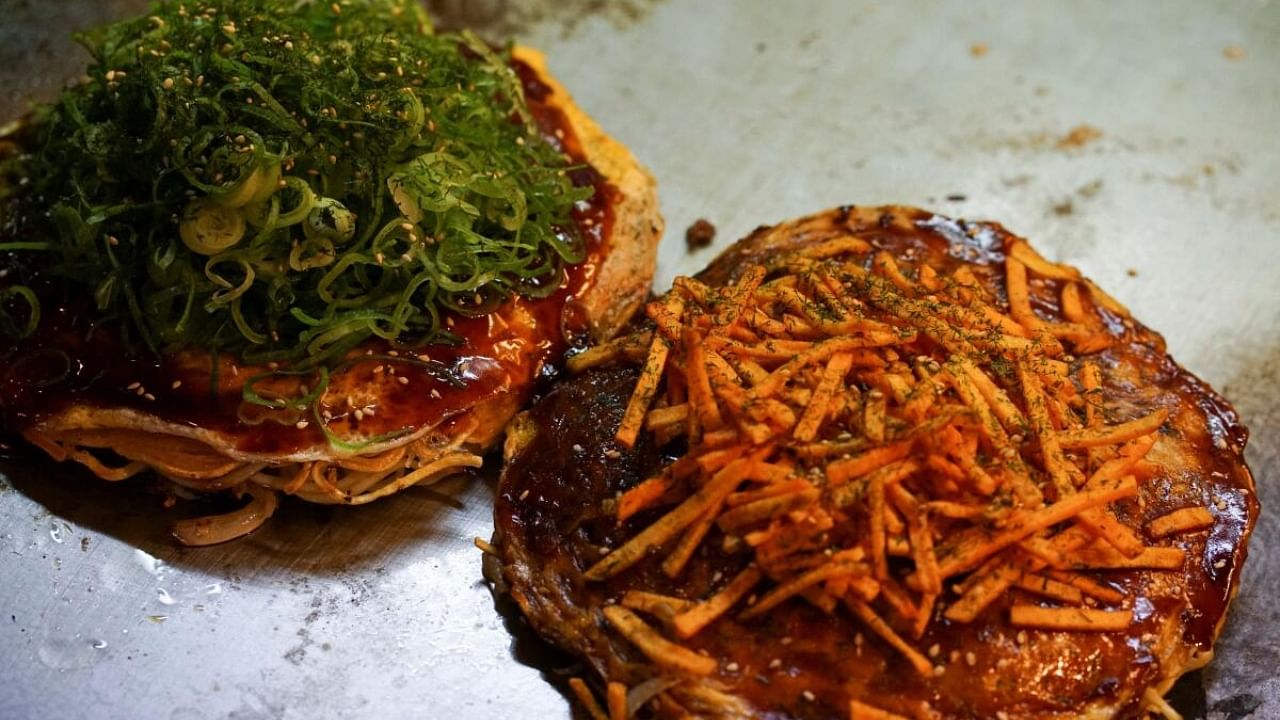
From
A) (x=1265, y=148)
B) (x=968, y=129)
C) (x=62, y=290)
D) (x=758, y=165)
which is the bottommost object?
(x=62, y=290)

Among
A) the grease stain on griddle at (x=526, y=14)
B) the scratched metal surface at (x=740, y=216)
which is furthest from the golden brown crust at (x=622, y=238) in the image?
the grease stain on griddle at (x=526, y=14)

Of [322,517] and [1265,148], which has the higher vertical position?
[1265,148]

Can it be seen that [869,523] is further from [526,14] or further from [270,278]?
[526,14]

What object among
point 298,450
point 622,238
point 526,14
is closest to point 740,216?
point 622,238

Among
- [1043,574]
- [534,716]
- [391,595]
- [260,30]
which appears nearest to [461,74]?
[260,30]

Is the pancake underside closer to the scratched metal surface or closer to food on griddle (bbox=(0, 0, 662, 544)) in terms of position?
food on griddle (bbox=(0, 0, 662, 544))

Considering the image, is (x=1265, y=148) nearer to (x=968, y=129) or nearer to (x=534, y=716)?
(x=968, y=129)
